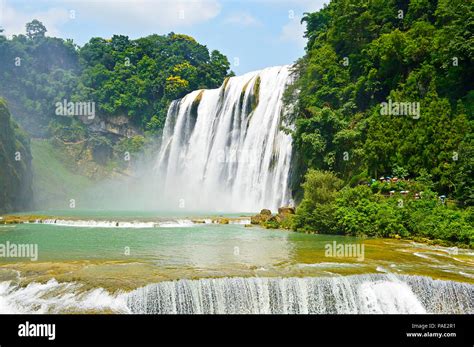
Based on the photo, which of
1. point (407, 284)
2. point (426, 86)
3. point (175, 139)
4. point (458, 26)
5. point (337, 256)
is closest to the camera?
point (407, 284)

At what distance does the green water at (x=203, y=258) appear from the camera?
1078cm

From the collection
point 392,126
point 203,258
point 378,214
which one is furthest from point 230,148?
point 203,258

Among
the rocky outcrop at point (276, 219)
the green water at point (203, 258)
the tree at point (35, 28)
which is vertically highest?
the tree at point (35, 28)

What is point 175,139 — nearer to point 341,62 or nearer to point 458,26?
point 341,62

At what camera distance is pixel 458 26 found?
20.2 metres

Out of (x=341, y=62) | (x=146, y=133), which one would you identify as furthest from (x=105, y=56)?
(x=341, y=62)

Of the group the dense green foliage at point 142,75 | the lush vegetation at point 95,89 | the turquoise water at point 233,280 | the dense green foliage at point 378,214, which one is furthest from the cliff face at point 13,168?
the dense green foliage at point 378,214

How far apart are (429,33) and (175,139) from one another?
2817 centimetres

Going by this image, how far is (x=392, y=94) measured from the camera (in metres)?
22.6

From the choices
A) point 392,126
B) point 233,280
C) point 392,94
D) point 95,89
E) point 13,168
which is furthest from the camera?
point 95,89

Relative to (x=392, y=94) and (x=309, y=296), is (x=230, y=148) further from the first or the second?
(x=309, y=296)

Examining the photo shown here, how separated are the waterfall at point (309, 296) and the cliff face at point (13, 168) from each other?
29.5 m

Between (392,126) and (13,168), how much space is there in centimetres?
2969

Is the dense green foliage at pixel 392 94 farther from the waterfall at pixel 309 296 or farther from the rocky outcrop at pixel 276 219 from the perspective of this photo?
the waterfall at pixel 309 296
